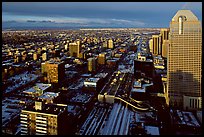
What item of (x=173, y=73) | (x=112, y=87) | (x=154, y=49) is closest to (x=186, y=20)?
(x=173, y=73)

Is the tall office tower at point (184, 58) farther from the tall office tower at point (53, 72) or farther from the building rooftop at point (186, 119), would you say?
the tall office tower at point (53, 72)

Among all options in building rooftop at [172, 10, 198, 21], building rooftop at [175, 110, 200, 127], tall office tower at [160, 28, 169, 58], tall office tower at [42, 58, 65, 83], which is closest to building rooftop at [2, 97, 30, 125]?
tall office tower at [42, 58, 65, 83]

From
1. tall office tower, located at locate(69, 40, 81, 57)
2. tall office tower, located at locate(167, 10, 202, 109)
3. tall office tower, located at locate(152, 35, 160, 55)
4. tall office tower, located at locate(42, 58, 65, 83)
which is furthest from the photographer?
tall office tower, located at locate(152, 35, 160, 55)

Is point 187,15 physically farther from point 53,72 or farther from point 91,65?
point 91,65

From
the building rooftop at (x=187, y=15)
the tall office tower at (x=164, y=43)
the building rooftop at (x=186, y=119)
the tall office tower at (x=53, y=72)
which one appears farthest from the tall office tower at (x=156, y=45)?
the building rooftop at (x=186, y=119)

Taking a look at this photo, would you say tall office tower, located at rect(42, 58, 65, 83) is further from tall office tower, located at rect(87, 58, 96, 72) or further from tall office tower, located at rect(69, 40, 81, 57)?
tall office tower, located at rect(69, 40, 81, 57)

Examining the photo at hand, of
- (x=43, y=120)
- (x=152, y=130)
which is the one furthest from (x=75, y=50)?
(x=43, y=120)

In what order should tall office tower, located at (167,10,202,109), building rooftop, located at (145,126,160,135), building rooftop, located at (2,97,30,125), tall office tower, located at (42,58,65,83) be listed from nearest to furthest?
building rooftop, located at (145,126,160,135) < building rooftop, located at (2,97,30,125) < tall office tower, located at (167,10,202,109) < tall office tower, located at (42,58,65,83)
